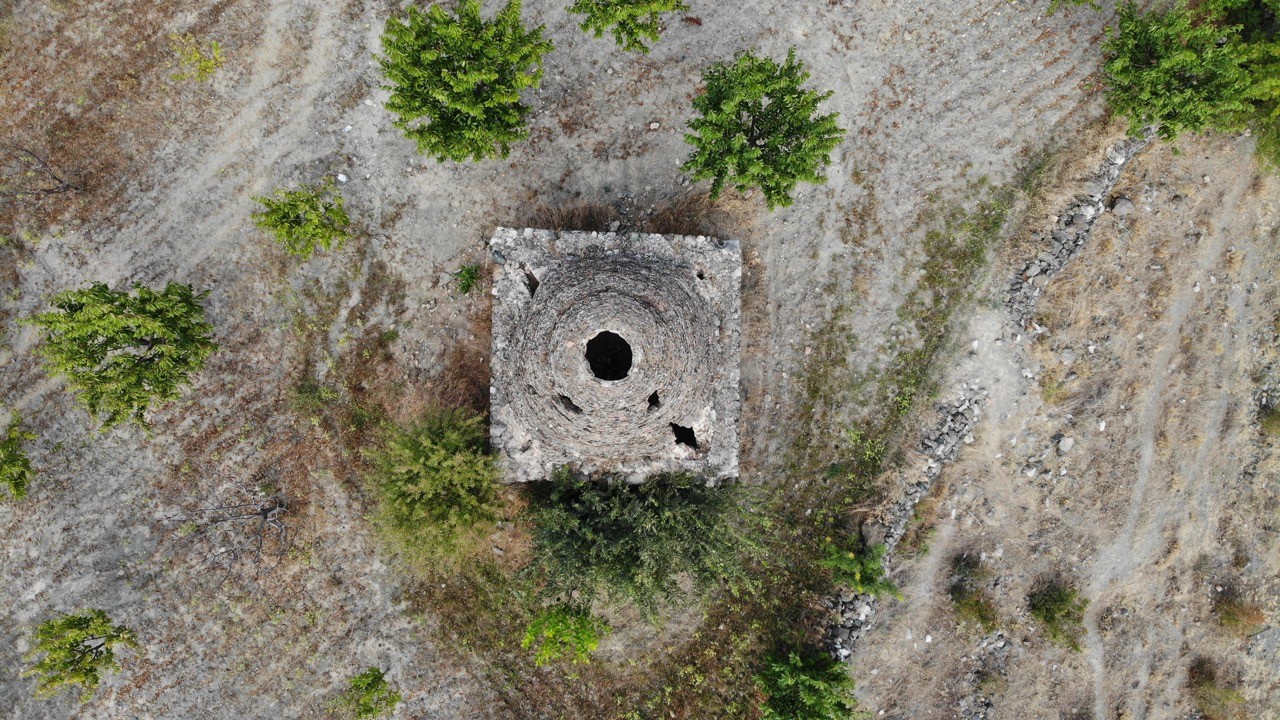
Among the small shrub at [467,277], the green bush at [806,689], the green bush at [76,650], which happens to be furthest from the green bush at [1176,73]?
the green bush at [76,650]

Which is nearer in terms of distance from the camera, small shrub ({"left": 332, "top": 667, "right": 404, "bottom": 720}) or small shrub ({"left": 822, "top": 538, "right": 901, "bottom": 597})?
small shrub ({"left": 822, "top": 538, "right": 901, "bottom": 597})

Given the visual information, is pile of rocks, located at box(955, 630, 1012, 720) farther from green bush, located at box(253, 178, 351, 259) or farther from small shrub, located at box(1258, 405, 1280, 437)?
green bush, located at box(253, 178, 351, 259)

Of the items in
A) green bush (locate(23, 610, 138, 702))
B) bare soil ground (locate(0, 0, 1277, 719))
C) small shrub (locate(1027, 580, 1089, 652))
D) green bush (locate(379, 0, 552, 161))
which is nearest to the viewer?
green bush (locate(379, 0, 552, 161))

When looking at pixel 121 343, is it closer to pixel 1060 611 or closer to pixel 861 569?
pixel 861 569

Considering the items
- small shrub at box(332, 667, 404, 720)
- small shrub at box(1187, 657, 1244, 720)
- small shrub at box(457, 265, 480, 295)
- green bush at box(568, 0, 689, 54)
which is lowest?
small shrub at box(332, 667, 404, 720)

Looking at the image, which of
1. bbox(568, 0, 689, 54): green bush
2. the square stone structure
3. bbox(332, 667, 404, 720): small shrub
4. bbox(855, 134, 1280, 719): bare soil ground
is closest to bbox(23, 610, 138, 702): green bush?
bbox(332, 667, 404, 720): small shrub

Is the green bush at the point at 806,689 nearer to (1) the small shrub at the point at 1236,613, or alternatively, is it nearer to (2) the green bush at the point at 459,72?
(1) the small shrub at the point at 1236,613

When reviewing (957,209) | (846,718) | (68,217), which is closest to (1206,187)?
(957,209)

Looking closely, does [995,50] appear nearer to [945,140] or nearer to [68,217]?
[945,140]
